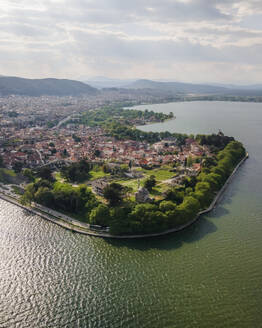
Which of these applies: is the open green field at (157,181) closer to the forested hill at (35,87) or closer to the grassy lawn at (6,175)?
the grassy lawn at (6,175)

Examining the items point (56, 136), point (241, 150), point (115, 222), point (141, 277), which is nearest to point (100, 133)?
point (56, 136)

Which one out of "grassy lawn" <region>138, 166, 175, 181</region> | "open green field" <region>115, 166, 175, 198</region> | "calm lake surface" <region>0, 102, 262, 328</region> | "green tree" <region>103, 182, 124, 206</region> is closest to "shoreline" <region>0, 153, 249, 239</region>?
"calm lake surface" <region>0, 102, 262, 328</region>

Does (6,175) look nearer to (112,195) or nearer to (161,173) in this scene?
(112,195)

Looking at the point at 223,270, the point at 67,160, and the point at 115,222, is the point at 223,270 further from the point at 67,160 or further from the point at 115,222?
the point at 67,160

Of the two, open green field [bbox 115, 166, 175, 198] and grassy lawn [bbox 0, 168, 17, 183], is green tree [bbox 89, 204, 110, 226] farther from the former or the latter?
grassy lawn [bbox 0, 168, 17, 183]

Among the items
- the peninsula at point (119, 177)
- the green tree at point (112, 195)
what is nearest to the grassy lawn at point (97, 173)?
the peninsula at point (119, 177)

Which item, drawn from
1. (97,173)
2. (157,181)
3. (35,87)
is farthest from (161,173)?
(35,87)
